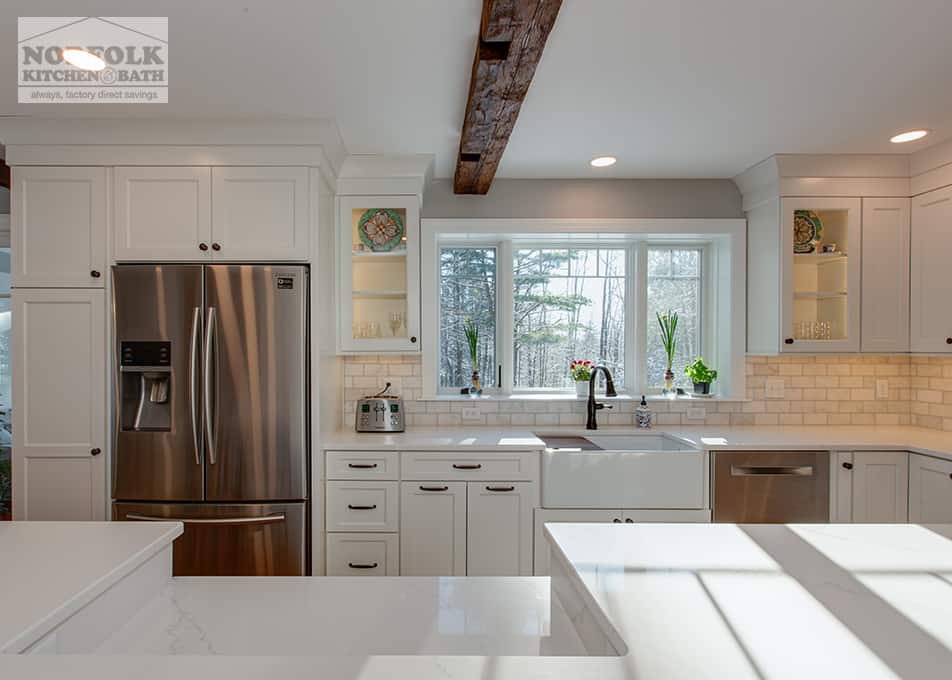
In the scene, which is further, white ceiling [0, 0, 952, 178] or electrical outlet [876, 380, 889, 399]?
electrical outlet [876, 380, 889, 399]

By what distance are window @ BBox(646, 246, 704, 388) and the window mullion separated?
0.90m

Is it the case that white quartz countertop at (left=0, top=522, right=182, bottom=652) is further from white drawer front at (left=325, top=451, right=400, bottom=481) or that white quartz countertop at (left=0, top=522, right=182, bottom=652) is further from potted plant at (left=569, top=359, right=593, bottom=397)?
potted plant at (left=569, top=359, right=593, bottom=397)

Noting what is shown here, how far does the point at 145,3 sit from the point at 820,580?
225 centimetres

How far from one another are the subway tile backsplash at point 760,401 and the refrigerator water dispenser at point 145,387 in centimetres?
103

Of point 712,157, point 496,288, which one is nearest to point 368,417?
point 496,288

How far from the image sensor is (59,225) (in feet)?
8.36

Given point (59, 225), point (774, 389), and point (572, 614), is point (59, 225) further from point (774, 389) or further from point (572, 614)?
point (774, 389)

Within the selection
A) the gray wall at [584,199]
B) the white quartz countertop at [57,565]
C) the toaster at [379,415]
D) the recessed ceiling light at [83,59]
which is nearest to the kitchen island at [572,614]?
the white quartz countertop at [57,565]

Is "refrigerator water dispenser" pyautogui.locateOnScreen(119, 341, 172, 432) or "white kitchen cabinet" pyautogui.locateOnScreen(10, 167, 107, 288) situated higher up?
"white kitchen cabinet" pyautogui.locateOnScreen(10, 167, 107, 288)

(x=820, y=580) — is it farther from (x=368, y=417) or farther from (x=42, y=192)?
(x=42, y=192)

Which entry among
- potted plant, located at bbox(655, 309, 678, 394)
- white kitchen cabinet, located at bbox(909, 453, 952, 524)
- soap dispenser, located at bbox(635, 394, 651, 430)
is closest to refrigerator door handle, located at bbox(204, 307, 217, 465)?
soap dispenser, located at bbox(635, 394, 651, 430)

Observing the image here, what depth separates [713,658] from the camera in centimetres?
78

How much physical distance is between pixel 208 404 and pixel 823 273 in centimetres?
333

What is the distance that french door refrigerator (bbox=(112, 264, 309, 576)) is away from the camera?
2488 millimetres
